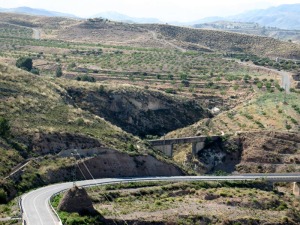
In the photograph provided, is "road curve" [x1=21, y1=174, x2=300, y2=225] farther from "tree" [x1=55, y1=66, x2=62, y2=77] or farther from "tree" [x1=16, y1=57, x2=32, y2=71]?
"tree" [x1=16, y1=57, x2=32, y2=71]

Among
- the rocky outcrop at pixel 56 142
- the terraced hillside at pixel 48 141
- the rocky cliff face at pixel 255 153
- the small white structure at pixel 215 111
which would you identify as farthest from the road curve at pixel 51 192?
the small white structure at pixel 215 111

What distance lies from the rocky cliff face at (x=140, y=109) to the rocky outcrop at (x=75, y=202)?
44.8 m

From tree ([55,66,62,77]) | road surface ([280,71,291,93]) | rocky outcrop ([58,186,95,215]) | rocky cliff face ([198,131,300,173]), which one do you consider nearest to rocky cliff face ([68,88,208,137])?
rocky cliff face ([198,131,300,173])

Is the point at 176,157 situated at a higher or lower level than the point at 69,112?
lower

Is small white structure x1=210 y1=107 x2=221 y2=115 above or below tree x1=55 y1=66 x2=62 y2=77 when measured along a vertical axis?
below

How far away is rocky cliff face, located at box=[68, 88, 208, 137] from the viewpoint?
332ft

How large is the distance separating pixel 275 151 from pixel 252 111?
17.3 meters

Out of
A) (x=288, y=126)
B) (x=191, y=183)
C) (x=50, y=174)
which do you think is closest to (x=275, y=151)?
(x=288, y=126)

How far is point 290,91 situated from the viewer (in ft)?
402

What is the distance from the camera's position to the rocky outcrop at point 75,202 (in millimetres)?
53000

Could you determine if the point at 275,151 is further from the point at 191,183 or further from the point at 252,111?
the point at 191,183

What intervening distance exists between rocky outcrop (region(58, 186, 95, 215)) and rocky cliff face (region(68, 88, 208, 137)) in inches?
1763

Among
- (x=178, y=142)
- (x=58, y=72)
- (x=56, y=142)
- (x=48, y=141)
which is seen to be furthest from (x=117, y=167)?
(x=58, y=72)

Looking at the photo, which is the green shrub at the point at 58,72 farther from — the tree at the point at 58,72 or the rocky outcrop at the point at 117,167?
the rocky outcrop at the point at 117,167
